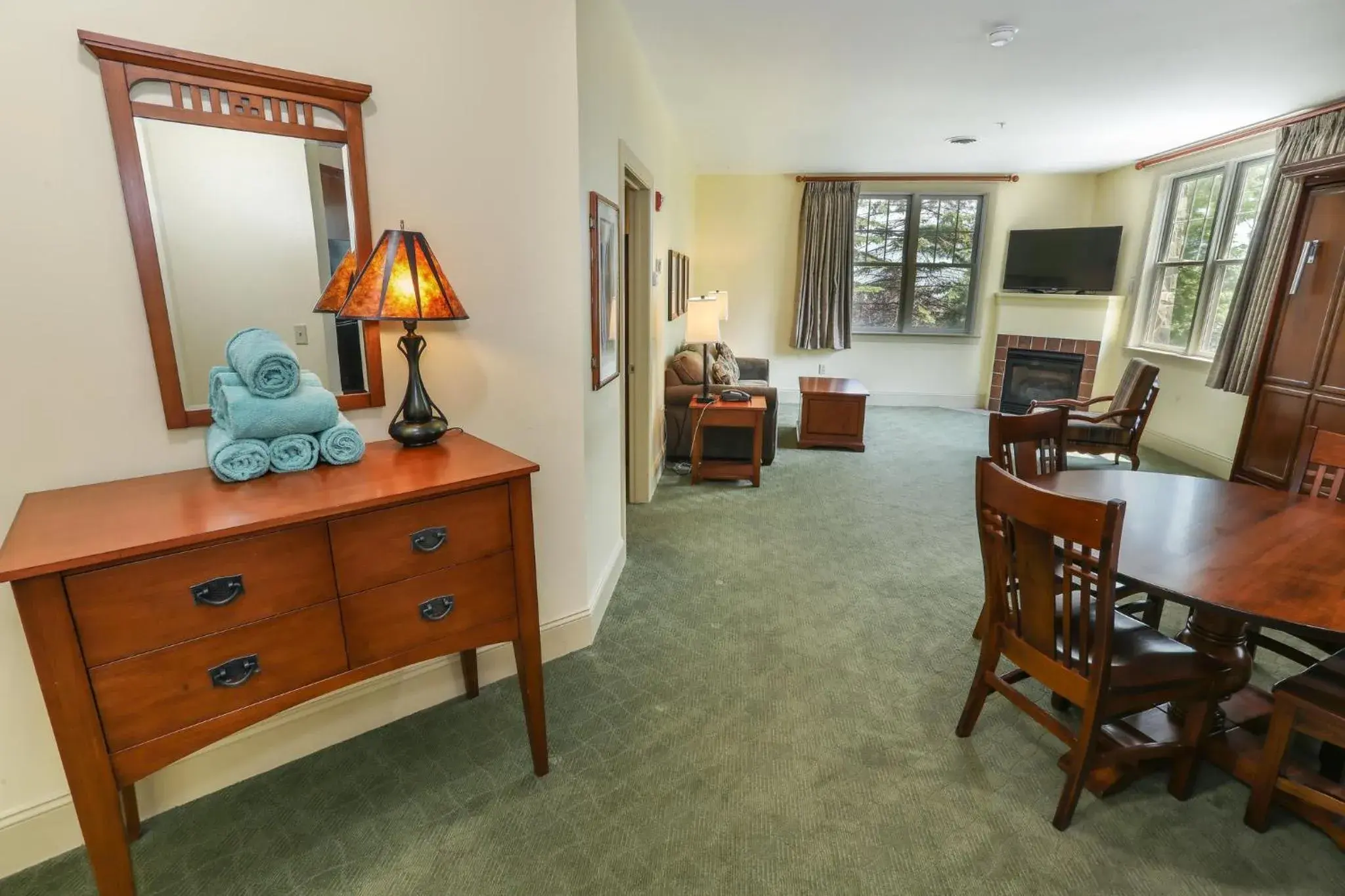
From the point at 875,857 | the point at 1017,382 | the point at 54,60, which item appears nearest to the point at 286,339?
the point at 54,60

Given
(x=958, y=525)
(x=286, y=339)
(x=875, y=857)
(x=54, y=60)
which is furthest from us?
(x=958, y=525)

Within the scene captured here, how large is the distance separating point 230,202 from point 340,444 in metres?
0.64

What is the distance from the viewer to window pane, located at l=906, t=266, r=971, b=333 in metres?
6.89

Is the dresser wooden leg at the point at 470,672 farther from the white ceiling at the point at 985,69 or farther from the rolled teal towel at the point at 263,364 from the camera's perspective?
the white ceiling at the point at 985,69

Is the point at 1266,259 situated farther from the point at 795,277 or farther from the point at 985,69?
the point at 795,277

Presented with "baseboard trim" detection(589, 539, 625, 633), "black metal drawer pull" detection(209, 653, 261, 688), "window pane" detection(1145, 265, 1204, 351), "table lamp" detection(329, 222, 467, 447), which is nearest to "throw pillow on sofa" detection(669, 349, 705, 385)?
"baseboard trim" detection(589, 539, 625, 633)

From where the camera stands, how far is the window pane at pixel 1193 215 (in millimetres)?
4984

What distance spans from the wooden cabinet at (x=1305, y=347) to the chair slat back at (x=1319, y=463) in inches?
66.5

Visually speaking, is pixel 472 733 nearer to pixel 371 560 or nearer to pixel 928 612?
pixel 371 560

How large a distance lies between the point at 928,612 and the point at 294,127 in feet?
9.04

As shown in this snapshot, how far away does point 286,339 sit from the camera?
160cm

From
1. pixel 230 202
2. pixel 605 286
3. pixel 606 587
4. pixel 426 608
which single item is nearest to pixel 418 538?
pixel 426 608

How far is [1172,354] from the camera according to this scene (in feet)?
17.3

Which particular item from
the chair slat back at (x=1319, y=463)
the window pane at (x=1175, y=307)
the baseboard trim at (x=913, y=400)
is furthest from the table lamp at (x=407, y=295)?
the window pane at (x=1175, y=307)
